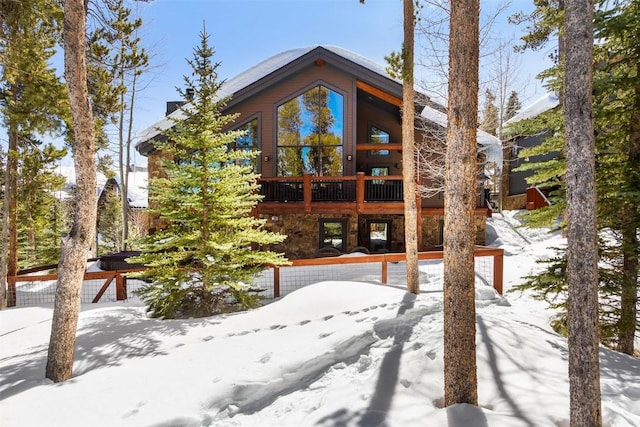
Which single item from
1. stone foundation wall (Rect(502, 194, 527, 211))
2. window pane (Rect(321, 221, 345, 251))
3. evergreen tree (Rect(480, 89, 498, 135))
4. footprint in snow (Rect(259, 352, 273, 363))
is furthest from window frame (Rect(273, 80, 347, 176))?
stone foundation wall (Rect(502, 194, 527, 211))

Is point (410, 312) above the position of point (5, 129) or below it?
below

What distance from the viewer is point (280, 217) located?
39.0ft

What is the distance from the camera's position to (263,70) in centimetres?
1440

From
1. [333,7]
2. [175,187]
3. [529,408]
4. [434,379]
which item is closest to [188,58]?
[175,187]

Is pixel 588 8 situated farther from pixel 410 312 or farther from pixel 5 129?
pixel 5 129

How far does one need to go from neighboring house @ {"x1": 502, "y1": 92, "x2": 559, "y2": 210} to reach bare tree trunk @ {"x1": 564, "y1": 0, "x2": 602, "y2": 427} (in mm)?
17459

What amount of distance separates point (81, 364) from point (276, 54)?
16.2m

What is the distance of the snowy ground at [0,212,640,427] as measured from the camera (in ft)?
9.68

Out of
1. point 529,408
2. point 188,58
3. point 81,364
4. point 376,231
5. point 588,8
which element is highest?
point 188,58

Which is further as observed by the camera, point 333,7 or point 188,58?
point 333,7

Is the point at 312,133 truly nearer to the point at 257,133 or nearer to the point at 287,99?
the point at 287,99

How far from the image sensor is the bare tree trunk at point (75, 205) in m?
4.30

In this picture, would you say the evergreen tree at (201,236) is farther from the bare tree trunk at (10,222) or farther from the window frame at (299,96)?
the window frame at (299,96)

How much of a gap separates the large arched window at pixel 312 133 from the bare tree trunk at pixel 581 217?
964cm
